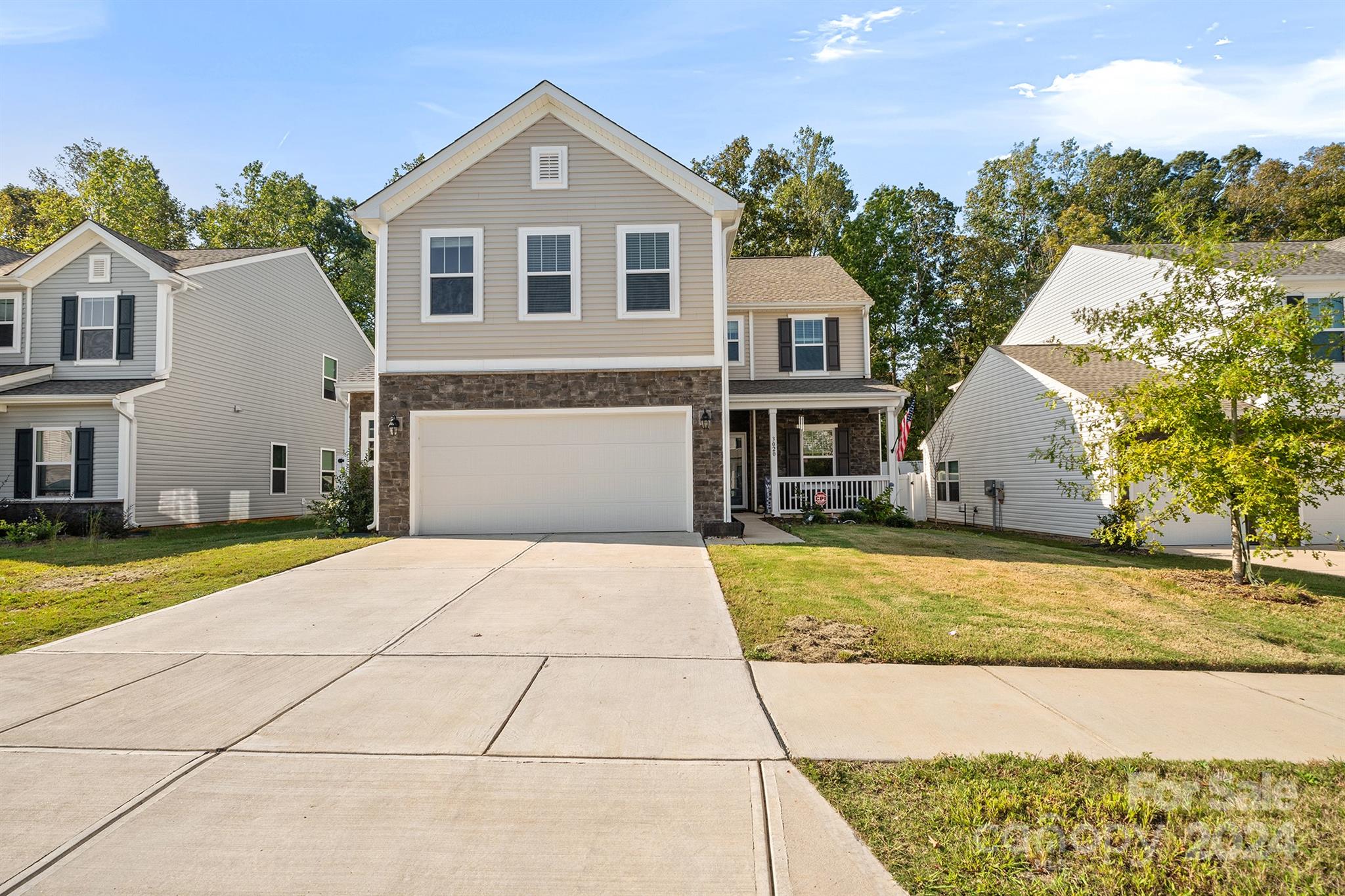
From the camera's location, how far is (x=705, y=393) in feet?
39.1

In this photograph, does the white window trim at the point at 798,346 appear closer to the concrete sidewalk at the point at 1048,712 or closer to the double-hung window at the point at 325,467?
the concrete sidewalk at the point at 1048,712

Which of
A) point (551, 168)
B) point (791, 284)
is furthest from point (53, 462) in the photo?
point (791, 284)

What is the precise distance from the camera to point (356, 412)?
50.1 ft

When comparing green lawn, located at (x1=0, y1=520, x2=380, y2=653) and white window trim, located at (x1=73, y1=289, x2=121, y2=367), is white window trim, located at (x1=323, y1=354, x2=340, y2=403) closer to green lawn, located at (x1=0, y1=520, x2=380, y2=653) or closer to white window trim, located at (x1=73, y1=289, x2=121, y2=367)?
white window trim, located at (x1=73, y1=289, x2=121, y2=367)

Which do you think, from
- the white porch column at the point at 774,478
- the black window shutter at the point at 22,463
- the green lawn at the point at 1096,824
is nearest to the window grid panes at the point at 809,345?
the white porch column at the point at 774,478

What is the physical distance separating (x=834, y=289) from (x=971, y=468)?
6621 mm

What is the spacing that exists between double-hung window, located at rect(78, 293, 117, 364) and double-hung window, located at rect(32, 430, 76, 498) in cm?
192

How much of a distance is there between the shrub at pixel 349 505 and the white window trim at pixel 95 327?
7141 mm

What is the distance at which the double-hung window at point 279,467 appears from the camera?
19.3m

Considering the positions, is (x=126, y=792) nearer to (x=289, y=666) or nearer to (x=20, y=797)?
(x=20, y=797)

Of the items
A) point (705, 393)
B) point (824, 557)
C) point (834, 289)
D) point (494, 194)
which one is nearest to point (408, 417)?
point (494, 194)

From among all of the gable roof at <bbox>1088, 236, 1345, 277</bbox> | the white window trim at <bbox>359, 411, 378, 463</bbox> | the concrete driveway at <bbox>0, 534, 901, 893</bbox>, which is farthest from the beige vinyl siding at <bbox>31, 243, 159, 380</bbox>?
the gable roof at <bbox>1088, 236, 1345, 277</bbox>

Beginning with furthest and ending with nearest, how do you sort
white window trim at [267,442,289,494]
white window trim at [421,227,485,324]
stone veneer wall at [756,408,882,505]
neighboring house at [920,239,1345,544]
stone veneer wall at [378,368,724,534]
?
white window trim at [267,442,289,494], stone veneer wall at [756,408,882,505], neighboring house at [920,239,1345,544], white window trim at [421,227,485,324], stone veneer wall at [378,368,724,534]

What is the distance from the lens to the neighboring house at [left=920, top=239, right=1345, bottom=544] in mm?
14453
